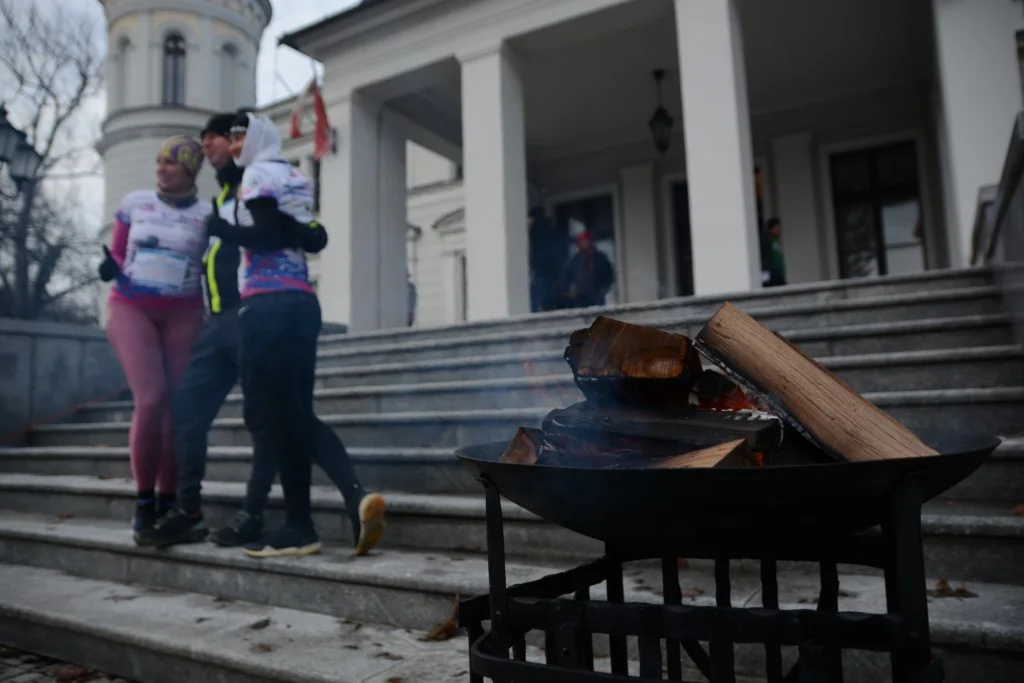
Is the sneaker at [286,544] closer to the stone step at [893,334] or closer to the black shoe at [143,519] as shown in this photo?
the black shoe at [143,519]

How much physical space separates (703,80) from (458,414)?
4.40m

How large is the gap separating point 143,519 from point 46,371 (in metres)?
3.44

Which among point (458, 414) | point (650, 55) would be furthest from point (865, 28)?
point (458, 414)

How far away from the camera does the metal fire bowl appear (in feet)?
3.18

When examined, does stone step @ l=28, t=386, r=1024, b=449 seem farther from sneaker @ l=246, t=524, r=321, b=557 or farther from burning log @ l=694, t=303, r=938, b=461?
sneaker @ l=246, t=524, r=321, b=557

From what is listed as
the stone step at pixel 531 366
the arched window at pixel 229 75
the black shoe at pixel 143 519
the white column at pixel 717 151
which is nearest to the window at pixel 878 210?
the white column at pixel 717 151

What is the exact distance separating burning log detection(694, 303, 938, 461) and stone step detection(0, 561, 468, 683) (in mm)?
1241

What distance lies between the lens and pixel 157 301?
127 inches

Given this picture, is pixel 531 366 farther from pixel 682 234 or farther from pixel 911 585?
pixel 682 234

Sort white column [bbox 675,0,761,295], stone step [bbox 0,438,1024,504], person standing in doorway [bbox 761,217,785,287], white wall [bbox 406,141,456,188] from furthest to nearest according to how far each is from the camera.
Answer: white wall [bbox 406,141,456,188], person standing in doorway [bbox 761,217,785,287], white column [bbox 675,0,761,295], stone step [bbox 0,438,1024,504]

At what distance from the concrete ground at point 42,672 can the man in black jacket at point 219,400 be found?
1.86 ft

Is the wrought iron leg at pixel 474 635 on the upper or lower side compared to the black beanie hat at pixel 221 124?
lower

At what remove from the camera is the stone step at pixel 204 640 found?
2084 millimetres

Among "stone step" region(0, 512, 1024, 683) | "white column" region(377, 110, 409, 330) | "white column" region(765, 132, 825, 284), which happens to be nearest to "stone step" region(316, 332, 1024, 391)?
"stone step" region(0, 512, 1024, 683)
